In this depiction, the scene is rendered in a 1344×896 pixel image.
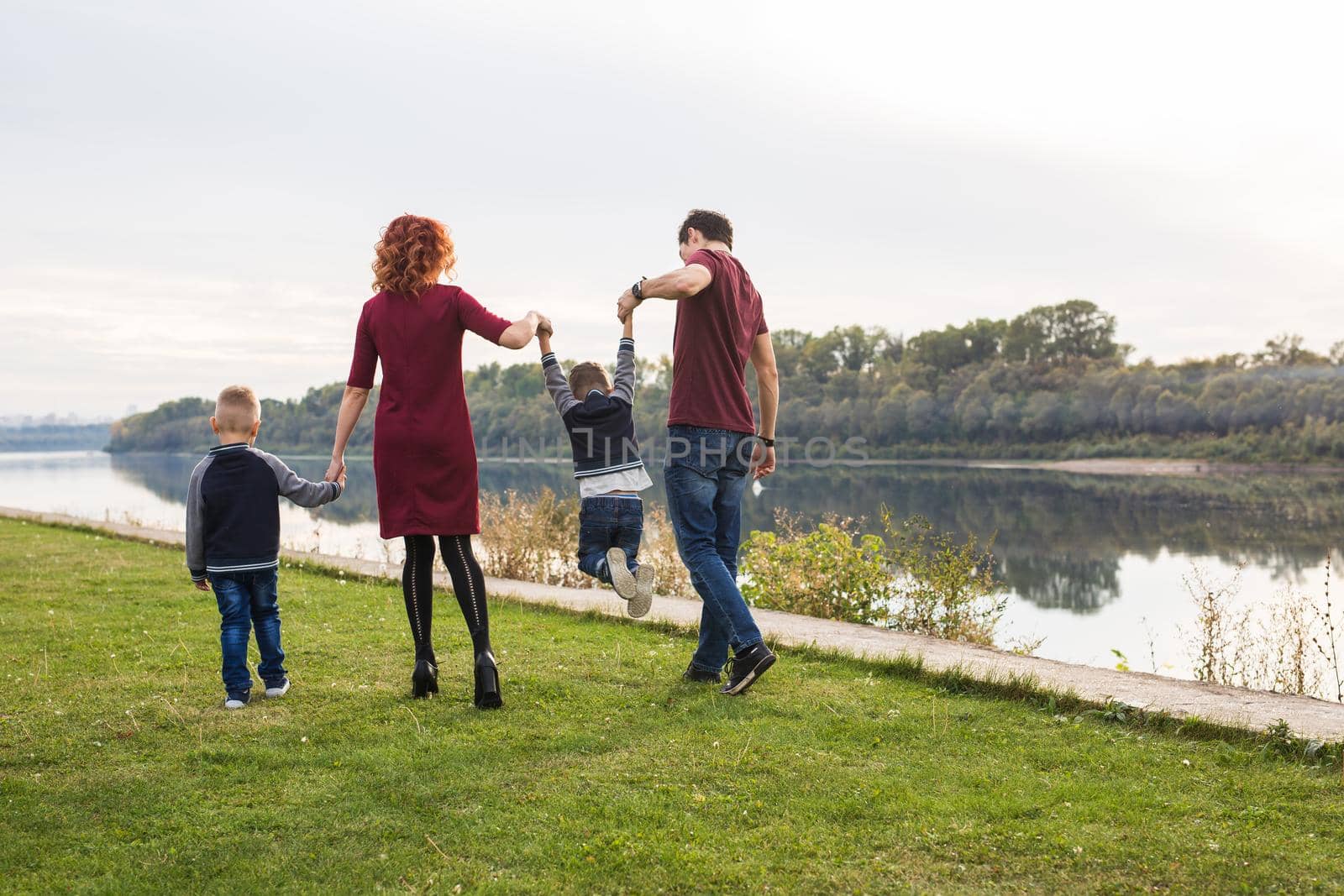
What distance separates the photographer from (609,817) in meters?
3.07

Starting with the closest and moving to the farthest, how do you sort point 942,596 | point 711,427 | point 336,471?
point 711,427
point 336,471
point 942,596

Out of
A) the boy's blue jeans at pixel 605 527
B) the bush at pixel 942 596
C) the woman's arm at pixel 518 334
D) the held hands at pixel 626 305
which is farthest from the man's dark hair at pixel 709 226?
the bush at pixel 942 596

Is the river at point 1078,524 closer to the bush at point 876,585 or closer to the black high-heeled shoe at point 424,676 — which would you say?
→ the bush at point 876,585

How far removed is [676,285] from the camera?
164 inches

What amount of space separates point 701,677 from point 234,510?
2.25 metres

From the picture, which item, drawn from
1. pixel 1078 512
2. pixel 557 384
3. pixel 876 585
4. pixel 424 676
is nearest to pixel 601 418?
pixel 557 384

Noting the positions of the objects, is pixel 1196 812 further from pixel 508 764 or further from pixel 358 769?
pixel 358 769

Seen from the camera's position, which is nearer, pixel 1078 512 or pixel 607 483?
pixel 607 483

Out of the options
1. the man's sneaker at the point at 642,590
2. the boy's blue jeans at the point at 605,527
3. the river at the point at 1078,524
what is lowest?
the river at the point at 1078,524

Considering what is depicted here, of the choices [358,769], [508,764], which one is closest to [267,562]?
[358,769]

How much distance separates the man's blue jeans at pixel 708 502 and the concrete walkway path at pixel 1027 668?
1.23 metres

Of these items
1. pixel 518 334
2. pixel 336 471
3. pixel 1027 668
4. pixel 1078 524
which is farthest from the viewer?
pixel 1078 524

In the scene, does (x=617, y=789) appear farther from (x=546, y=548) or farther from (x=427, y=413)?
(x=546, y=548)

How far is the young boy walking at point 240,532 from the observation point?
4398mm
